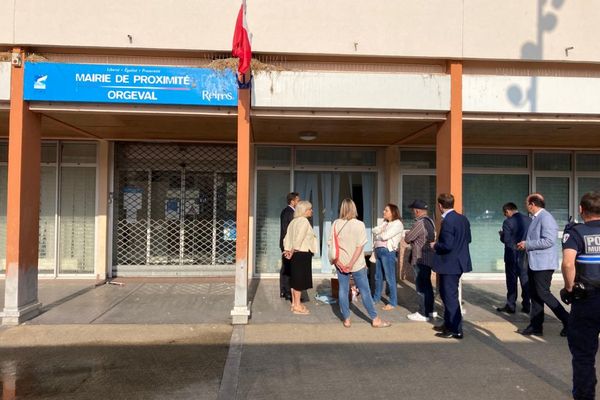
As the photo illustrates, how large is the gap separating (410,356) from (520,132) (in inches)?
193

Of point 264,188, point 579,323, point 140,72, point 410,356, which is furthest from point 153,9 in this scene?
point 579,323

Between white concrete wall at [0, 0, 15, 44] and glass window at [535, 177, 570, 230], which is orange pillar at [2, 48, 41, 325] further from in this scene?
glass window at [535, 177, 570, 230]

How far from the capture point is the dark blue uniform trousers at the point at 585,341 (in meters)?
3.62

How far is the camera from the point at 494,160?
9.95m

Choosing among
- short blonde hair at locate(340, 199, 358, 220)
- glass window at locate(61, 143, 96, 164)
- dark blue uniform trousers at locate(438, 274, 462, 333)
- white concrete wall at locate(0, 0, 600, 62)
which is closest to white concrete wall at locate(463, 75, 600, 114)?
white concrete wall at locate(0, 0, 600, 62)

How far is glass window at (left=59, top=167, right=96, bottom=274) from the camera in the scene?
9.45 m

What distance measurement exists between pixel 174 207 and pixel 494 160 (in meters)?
6.76

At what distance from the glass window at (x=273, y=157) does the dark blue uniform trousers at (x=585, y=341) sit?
676 centimetres

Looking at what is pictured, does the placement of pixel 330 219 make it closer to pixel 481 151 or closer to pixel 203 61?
pixel 481 151

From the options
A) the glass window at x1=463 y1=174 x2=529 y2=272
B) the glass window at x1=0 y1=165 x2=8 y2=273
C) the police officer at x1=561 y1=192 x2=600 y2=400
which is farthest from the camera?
the glass window at x1=463 y1=174 x2=529 y2=272

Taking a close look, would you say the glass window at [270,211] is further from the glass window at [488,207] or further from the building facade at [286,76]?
the glass window at [488,207]

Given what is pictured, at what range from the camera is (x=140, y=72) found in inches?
252

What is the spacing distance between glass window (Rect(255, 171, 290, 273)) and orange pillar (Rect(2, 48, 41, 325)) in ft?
14.1

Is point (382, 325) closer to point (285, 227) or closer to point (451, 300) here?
point (451, 300)
